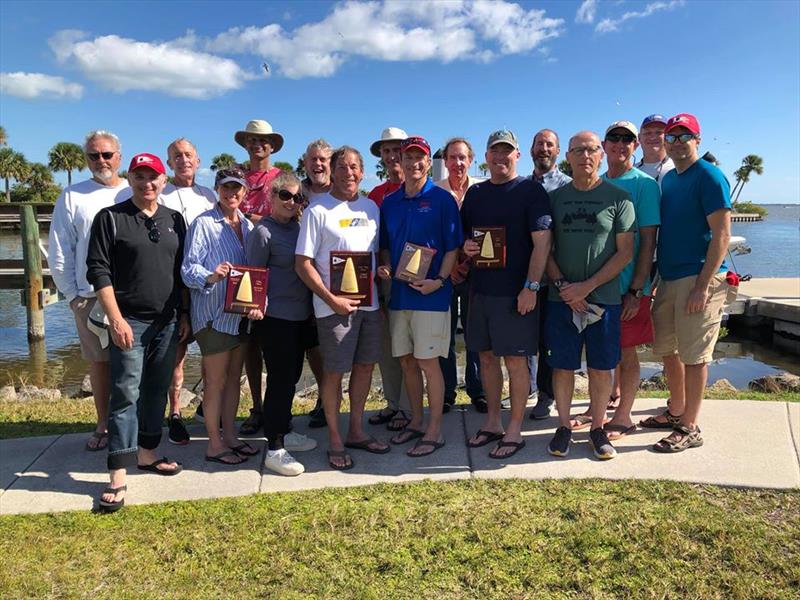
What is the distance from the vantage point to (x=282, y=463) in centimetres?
421

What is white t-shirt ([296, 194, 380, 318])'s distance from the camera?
411 cm

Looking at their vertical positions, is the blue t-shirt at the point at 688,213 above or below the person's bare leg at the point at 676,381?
above

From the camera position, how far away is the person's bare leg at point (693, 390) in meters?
4.40

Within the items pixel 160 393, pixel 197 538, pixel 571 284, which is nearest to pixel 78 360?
pixel 160 393

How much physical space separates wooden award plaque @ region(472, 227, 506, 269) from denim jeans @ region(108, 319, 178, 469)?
7.55 ft

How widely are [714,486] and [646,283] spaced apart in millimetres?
1528

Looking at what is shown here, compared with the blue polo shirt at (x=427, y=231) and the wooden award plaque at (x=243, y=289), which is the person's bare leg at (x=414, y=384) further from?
the wooden award plaque at (x=243, y=289)

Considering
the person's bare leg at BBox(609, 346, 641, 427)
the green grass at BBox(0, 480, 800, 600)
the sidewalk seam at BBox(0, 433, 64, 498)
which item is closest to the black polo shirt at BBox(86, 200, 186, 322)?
the green grass at BBox(0, 480, 800, 600)

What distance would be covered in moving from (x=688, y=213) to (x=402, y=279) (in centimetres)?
216

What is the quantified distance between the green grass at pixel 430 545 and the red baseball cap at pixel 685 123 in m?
2.52

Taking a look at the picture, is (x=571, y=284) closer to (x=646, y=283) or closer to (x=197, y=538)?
(x=646, y=283)

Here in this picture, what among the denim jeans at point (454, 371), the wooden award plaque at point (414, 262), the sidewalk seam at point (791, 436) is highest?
the wooden award plaque at point (414, 262)

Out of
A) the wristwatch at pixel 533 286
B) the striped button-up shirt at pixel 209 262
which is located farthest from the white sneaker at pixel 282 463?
the wristwatch at pixel 533 286

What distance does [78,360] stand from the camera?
13.4m
